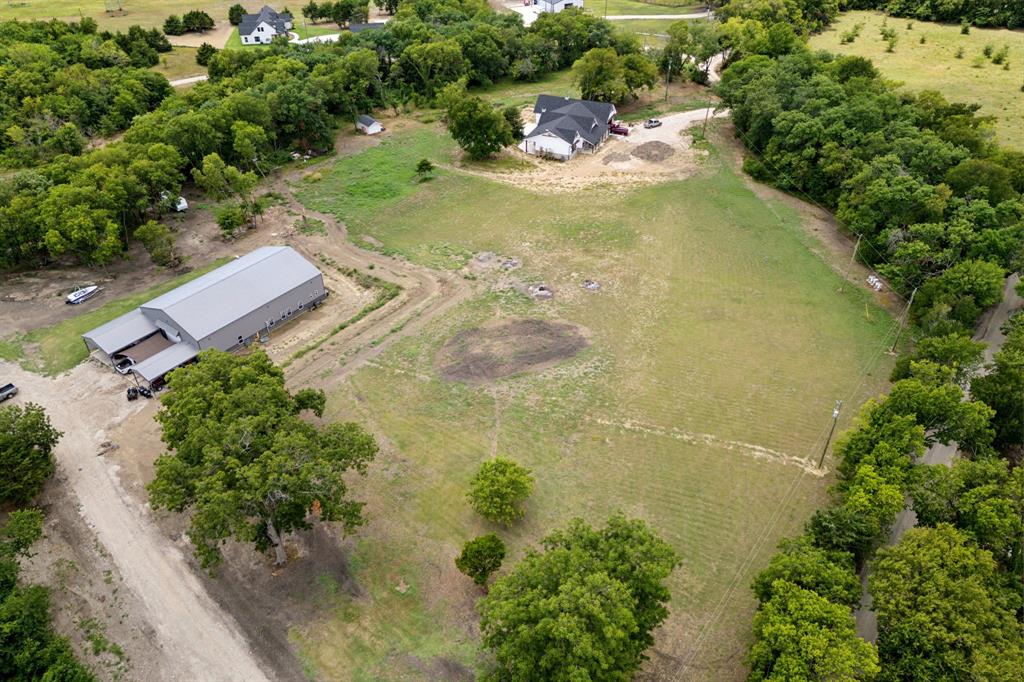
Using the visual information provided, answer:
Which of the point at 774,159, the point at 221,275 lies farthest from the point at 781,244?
the point at 221,275

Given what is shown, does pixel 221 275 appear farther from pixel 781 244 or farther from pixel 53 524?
pixel 781 244

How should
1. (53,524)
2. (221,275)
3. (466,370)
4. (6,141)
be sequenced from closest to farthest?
1. (53,524)
2. (466,370)
3. (221,275)
4. (6,141)

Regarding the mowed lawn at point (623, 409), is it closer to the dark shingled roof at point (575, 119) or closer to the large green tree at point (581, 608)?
the large green tree at point (581, 608)

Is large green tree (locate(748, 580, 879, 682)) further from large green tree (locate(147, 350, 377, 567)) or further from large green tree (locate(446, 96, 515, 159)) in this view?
large green tree (locate(446, 96, 515, 159))

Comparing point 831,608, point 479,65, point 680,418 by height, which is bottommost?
point 680,418

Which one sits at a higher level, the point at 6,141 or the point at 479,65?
the point at 479,65

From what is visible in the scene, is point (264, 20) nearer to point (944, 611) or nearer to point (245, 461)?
point (245, 461)

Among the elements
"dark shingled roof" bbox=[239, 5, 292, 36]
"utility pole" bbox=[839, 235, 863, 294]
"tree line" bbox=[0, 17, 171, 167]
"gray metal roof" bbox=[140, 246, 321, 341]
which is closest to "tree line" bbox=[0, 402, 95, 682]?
"gray metal roof" bbox=[140, 246, 321, 341]

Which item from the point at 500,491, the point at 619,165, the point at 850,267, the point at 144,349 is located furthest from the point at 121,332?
the point at 850,267
